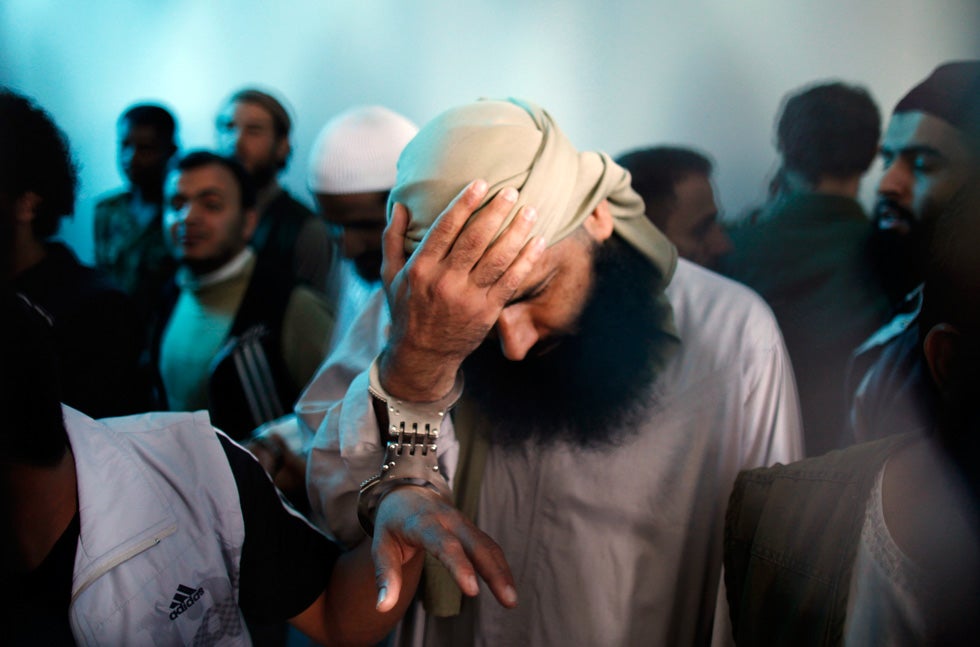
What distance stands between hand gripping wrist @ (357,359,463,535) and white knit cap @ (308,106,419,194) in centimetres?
52

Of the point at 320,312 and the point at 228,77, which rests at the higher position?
the point at 228,77

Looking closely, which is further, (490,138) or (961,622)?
(490,138)

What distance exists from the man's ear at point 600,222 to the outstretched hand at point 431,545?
1.16ft

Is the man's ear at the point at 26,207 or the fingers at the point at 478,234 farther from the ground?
the man's ear at the point at 26,207

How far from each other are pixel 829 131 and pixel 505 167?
43cm

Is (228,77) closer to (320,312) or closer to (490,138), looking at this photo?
(320,312)

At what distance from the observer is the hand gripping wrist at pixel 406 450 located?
83 centimetres

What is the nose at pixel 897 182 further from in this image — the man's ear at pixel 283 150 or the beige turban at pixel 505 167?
the man's ear at pixel 283 150

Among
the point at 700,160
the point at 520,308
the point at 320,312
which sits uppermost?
the point at 700,160

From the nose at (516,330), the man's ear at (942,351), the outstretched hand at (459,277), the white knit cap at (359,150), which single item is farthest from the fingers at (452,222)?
the white knit cap at (359,150)

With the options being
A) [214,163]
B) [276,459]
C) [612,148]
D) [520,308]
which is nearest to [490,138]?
[520,308]

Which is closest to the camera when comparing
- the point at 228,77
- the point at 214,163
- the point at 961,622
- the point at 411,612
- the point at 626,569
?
the point at 961,622

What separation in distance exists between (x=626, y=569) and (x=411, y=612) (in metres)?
0.29

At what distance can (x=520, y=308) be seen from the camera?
890 millimetres
